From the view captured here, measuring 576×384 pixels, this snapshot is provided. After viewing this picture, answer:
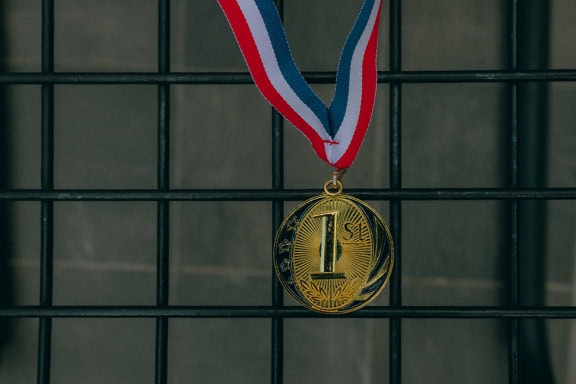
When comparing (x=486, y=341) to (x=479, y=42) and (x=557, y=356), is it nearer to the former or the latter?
(x=557, y=356)

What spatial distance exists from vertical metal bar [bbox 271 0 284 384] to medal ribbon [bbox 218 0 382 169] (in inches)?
10.1

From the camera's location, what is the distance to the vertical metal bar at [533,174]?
8.89 ft

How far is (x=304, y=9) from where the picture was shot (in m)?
2.78

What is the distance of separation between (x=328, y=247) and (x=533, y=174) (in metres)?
1.39

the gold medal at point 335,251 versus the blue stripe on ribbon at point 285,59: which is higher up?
the blue stripe on ribbon at point 285,59

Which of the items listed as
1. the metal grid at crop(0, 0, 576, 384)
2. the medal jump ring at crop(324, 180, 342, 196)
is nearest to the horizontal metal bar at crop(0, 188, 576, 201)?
the metal grid at crop(0, 0, 576, 384)

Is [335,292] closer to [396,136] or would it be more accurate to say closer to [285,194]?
[285,194]

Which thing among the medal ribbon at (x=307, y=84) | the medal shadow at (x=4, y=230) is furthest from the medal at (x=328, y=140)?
the medal shadow at (x=4, y=230)

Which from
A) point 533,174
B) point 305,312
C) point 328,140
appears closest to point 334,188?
point 328,140

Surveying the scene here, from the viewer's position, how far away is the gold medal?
1.70m

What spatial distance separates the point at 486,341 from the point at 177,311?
4.62ft

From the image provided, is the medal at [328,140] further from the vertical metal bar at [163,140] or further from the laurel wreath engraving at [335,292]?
the vertical metal bar at [163,140]

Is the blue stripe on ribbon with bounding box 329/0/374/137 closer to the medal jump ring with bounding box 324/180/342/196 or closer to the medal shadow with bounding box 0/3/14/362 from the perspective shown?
the medal jump ring with bounding box 324/180/342/196

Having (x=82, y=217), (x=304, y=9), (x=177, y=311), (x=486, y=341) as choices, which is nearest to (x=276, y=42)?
(x=177, y=311)
